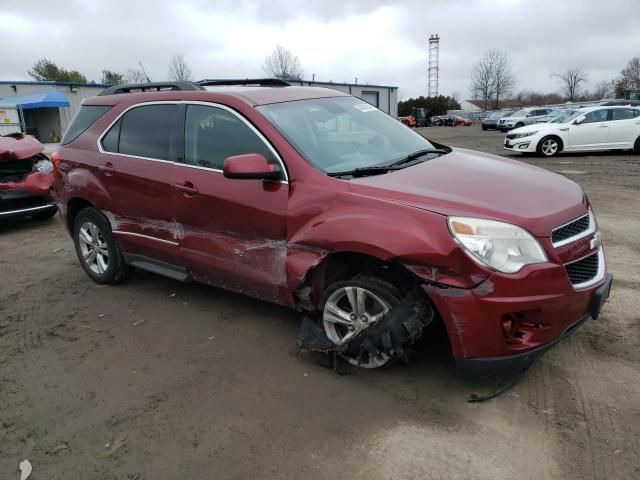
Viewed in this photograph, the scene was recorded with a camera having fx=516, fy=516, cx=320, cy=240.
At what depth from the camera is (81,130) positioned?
4.94m

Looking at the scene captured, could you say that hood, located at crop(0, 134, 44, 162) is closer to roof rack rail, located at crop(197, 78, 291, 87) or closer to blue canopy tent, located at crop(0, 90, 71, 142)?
roof rack rail, located at crop(197, 78, 291, 87)

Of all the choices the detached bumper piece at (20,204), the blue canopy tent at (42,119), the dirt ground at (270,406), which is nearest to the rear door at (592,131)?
the dirt ground at (270,406)

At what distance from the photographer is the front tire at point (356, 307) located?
3.05m

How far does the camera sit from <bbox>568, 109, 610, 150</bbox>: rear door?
1533 cm

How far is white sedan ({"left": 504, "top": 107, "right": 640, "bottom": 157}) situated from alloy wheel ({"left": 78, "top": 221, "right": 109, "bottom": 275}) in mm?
13679

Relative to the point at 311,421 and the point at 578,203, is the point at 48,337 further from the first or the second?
the point at 578,203

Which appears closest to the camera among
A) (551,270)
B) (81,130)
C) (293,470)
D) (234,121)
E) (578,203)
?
(293,470)

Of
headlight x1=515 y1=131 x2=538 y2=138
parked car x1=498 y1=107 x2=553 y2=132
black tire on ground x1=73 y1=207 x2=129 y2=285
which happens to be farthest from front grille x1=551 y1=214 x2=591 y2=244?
parked car x1=498 y1=107 x2=553 y2=132

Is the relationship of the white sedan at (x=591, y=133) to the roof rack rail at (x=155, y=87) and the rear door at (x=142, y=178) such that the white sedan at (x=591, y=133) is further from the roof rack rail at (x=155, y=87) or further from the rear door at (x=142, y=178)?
the rear door at (x=142, y=178)

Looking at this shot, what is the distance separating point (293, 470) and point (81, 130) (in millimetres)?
3907

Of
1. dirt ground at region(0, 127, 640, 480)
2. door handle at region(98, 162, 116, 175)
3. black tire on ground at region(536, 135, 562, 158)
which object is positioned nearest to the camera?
dirt ground at region(0, 127, 640, 480)

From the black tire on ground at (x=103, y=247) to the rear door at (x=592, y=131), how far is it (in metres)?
14.4

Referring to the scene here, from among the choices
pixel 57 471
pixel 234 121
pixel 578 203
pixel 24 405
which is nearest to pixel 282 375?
pixel 57 471

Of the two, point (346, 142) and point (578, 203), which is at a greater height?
point (346, 142)
